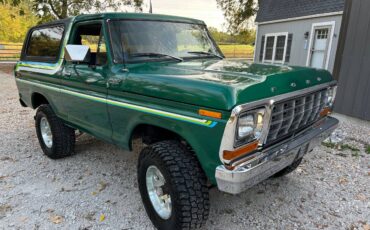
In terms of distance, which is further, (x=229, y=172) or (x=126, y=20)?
(x=126, y=20)

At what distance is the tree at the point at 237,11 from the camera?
18438mm

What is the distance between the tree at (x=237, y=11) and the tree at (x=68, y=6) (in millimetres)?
5509

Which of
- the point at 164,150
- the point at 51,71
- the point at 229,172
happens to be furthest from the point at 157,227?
the point at 51,71

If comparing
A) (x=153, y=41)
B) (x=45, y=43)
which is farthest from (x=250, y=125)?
(x=45, y=43)

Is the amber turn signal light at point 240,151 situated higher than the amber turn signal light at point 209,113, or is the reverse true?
the amber turn signal light at point 209,113

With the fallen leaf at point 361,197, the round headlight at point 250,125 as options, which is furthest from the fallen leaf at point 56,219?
the fallen leaf at point 361,197

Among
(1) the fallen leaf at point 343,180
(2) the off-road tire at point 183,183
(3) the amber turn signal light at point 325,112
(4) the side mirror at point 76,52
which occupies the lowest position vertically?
Result: (1) the fallen leaf at point 343,180

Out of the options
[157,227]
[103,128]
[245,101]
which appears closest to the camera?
[245,101]

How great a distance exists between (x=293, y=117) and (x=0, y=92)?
1091 centimetres

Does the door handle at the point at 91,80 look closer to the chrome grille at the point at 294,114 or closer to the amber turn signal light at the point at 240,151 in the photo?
the amber turn signal light at the point at 240,151

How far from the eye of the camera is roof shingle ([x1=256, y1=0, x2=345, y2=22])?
10.5 meters

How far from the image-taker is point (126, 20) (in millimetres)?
3336

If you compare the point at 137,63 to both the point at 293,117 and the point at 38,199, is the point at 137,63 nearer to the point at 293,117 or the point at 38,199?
the point at 293,117

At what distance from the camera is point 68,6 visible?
16.3 metres
